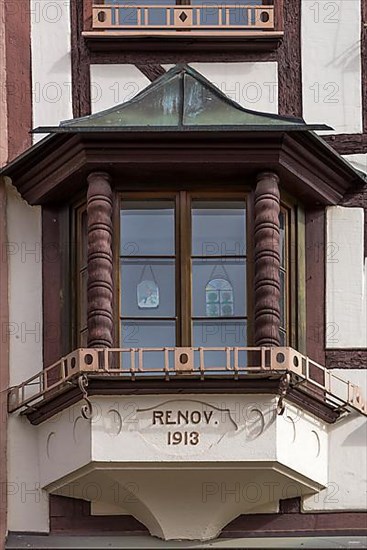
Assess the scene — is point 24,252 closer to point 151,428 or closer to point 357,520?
point 151,428

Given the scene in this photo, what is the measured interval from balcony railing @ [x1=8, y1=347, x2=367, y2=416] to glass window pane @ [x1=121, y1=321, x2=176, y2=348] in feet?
0.65

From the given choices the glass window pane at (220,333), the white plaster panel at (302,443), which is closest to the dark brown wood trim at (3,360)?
the glass window pane at (220,333)

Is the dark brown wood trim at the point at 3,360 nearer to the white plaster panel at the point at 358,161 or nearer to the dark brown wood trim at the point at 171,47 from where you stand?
the dark brown wood trim at the point at 171,47

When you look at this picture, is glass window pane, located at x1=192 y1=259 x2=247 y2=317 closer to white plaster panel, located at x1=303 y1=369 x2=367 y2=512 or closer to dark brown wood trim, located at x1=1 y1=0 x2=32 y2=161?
white plaster panel, located at x1=303 y1=369 x2=367 y2=512

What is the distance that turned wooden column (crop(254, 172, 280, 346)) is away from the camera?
50.8 feet

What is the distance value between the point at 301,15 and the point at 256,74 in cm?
61

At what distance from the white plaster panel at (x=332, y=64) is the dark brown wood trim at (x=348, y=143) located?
0.05 meters

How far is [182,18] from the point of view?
16.7 m

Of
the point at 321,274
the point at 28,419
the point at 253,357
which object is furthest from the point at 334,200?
the point at 28,419

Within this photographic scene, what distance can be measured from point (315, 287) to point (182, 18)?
92.8 inches

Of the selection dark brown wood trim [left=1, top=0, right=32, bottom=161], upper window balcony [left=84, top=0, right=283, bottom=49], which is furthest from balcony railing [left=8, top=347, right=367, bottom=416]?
upper window balcony [left=84, top=0, right=283, bottom=49]

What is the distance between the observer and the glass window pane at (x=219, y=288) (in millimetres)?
15953

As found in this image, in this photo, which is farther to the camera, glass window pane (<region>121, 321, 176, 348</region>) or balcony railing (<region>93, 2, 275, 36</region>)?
balcony railing (<region>93, 2, 275, 36</region>)

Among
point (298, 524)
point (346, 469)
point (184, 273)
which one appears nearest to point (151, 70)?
point (184, 273)
